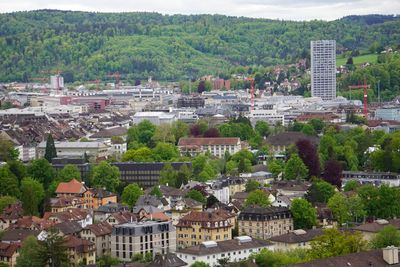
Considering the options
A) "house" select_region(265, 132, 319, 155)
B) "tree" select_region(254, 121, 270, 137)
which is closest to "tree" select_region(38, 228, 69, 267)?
"house" select_region(265, 132, 319, 155)

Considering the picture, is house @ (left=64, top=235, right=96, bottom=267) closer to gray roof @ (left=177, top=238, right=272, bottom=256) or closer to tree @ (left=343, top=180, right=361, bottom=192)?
gray roof @ (left=177, top=238, right=272, bottom=256)

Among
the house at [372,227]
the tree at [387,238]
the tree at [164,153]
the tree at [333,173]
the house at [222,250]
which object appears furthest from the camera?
the tree at [164,153]

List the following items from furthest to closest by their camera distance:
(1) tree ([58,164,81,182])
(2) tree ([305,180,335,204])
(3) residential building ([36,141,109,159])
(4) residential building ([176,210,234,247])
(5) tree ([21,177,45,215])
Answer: (3) residential building ([36,141,109,159])
(1) tree ([58,164,81,182])
(2) tree ([305,180,335,204])
(5) tree ([21,177,45,215])
(4) residential building ([176,210,234,247])

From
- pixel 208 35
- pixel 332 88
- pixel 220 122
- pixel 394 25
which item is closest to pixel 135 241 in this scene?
pixel 220 122

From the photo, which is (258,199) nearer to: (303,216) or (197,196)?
(197,196)

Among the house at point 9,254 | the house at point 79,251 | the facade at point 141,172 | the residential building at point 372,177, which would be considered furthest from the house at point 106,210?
Result: the residential building at point 372,177

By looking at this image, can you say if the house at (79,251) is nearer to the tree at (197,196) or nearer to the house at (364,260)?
the house at (364,260)

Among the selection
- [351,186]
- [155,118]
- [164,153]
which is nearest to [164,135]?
[164,153]
